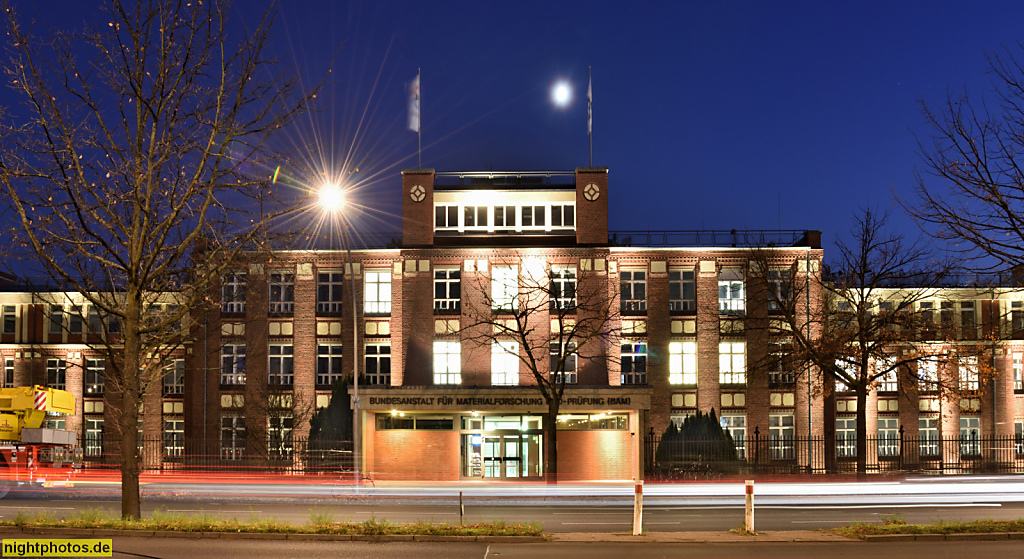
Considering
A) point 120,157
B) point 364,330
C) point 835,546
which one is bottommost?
point 835,546

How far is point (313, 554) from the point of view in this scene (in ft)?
48.4

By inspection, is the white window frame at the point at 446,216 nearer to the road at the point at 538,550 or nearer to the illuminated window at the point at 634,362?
the illuminated window at the point at 634,362

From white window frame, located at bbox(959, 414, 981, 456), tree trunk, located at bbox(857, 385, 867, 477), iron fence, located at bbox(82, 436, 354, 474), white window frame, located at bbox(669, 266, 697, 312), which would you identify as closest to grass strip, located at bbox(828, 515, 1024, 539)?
tree trunk, located at bbox(857, 385, 867, 477)

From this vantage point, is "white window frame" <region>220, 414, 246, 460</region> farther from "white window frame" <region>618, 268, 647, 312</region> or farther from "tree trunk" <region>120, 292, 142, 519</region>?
"tree trunk" <region>120, 292, 142, 519</region>

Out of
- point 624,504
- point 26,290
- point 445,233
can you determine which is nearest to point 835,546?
point 624,504

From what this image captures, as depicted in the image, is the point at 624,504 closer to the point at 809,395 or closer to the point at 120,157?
the point at 120,157

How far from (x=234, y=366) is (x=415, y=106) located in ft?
55.9

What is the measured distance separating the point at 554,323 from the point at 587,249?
4.19m

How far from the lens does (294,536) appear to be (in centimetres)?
1638

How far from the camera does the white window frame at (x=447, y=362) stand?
45812 mm

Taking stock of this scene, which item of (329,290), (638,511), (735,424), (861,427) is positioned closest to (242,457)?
(329,290)

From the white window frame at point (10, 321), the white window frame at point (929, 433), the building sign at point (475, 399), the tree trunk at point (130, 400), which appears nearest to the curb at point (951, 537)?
the tree trunk at point (130, 400)

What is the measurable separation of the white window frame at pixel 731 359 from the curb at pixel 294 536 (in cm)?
3259

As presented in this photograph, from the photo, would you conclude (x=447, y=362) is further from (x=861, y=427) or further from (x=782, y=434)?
(x=861, y=427)
